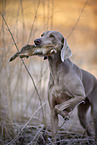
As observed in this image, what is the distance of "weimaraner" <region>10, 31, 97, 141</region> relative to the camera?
165cm

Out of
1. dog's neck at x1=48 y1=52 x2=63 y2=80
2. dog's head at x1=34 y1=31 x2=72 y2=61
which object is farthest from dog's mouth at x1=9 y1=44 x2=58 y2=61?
dog's neck at x1=48 y1=52 x2=63 y2=80

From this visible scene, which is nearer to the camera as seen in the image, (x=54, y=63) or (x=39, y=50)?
(x=39, y=50)

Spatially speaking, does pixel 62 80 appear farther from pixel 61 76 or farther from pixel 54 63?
pixel 54 63

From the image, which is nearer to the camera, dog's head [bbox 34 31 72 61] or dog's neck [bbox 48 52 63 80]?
dog's head [bbox 34 31 72 61]

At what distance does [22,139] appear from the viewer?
213 centimetres

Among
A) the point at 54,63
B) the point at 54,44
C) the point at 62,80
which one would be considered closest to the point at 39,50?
the point at 54,44

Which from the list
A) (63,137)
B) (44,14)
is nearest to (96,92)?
(63,137)

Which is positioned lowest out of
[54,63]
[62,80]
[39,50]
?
[62,80]

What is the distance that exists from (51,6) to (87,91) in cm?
108

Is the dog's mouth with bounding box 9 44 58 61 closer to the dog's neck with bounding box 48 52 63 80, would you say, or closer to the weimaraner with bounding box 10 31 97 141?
the weimaraner with bounding box 10 31 97 141

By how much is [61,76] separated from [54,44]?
0.30 metres

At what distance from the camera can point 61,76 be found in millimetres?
1793

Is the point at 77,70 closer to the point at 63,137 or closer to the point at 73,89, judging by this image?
the point at 73,89

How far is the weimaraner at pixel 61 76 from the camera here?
5.41ft
